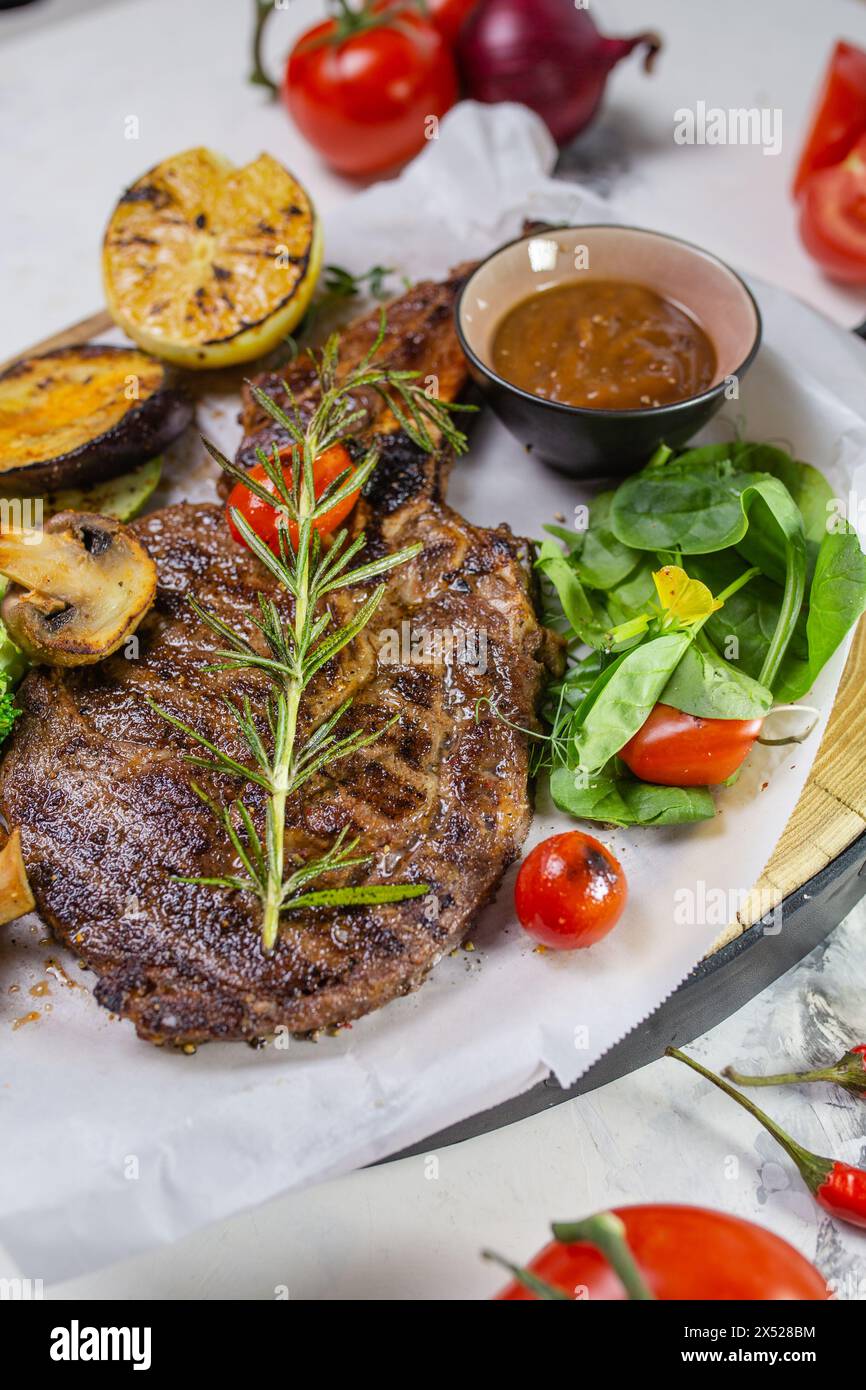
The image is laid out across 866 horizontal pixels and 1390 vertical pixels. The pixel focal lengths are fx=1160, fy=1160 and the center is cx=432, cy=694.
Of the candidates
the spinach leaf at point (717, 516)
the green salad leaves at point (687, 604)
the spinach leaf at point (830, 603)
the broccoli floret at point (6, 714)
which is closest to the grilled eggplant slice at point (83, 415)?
the broccoli floret at point (6, 714)

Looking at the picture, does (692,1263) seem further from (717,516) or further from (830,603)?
(717,516)

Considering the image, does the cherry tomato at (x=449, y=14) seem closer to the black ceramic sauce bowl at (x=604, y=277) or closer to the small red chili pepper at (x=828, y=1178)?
the black ceramic sauce bowl at (x=604, y=277)

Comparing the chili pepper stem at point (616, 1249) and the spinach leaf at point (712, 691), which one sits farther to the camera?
the spinach leaf at point (712, 691)

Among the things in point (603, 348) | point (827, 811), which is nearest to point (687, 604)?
point (827, 811)

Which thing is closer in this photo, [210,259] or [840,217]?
[210,259]

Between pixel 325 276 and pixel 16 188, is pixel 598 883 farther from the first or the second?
pixel 16 188

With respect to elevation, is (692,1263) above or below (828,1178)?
above

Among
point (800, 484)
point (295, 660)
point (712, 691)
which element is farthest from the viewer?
point (800, 484)
